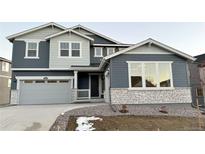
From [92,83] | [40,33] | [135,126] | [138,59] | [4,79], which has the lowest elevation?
[135,126]

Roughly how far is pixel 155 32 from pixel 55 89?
11104 mm

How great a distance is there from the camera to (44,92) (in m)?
14.5

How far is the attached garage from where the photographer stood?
1427cm

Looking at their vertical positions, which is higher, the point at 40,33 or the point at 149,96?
the point at 40,33

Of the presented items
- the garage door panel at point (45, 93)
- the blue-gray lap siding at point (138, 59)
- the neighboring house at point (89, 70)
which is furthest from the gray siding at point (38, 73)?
the blue-gray lap siding at point (138, 59)

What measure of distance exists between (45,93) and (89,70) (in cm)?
475

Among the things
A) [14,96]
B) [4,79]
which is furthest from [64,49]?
[4,79]

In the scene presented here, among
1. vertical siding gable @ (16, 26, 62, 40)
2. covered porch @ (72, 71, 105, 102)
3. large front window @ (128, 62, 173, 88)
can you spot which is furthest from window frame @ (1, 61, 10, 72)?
large front window @ (128, 62, 173, 88)

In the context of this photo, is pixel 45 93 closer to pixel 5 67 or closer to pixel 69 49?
pixel 69 49

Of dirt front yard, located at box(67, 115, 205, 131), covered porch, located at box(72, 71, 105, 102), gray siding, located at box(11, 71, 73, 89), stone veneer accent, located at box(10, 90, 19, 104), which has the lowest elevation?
dirt front yard, located at box(67, 115, 205, 131)

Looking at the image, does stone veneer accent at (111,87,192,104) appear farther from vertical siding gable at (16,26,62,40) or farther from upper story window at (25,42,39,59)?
vertical siding gable at (16,26,62,40)
